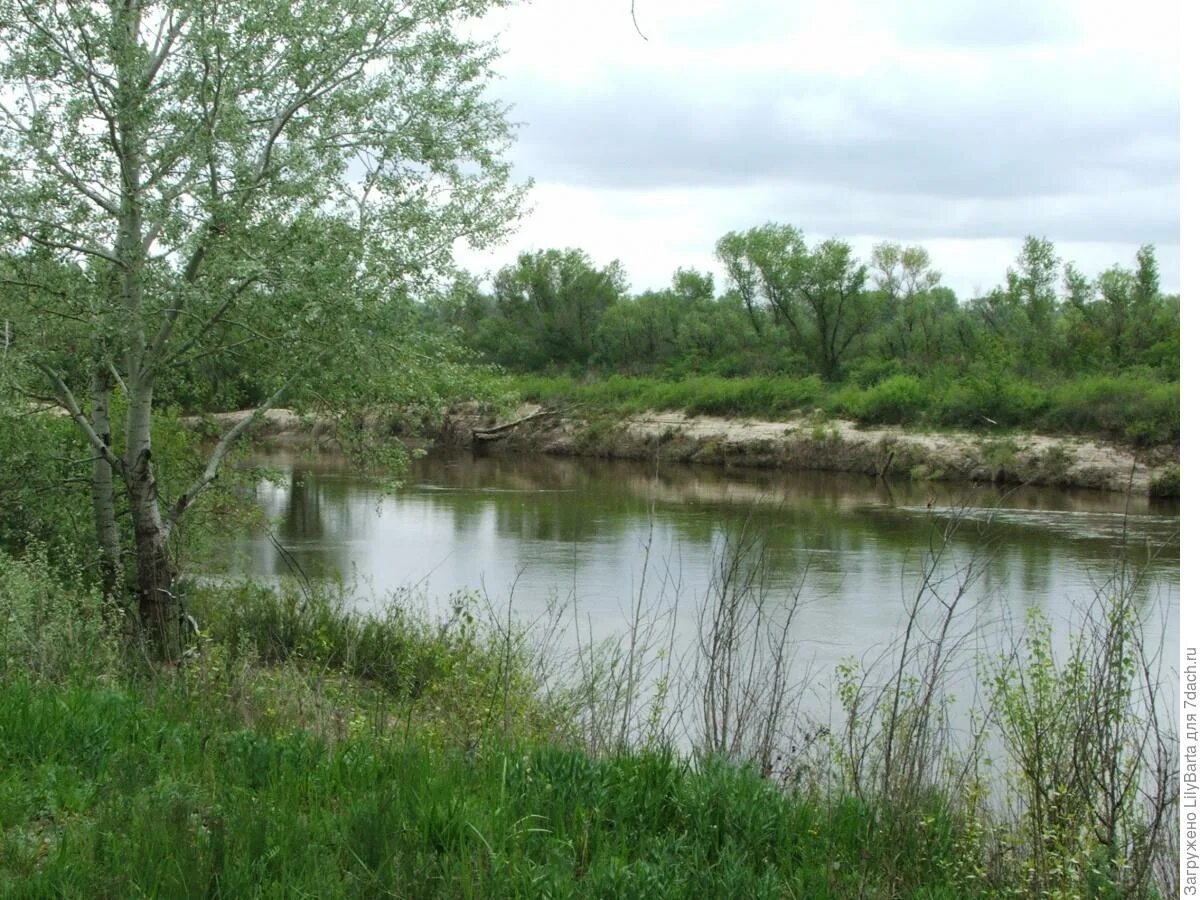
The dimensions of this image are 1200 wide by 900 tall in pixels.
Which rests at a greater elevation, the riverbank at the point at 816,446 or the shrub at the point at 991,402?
the shrub at the point at 991,402

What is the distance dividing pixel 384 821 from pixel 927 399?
116ft

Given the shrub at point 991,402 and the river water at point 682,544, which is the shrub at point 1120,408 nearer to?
the shrub at point 991,402

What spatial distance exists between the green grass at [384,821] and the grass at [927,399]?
22.2 metres

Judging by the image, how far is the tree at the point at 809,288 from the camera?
46406 mm

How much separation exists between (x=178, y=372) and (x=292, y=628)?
2433 mm

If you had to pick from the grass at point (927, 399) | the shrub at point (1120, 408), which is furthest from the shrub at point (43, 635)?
the shrub at point (1120, 408)

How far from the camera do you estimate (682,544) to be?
2023 cm

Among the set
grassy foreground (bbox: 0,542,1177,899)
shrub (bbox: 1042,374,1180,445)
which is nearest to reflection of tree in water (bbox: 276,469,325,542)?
grassy foreground (bbox: 0,542,1177,899)

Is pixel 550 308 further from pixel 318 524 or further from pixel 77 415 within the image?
pixel 77 415

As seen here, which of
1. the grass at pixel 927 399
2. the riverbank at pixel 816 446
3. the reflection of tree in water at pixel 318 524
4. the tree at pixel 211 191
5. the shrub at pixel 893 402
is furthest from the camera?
the shrub at pixel 893 402

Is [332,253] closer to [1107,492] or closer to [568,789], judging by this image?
[568,789]

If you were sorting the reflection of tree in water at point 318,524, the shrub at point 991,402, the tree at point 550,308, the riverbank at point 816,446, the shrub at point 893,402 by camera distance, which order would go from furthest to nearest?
the tree at point 550,308
the shrub at point 893,402
the shrub at point 991,402
the riverbank at point 816,446
the reflection of tree in water at point 318,524

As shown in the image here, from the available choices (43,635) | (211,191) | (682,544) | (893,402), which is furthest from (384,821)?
(893,402)

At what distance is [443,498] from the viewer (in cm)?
2680
